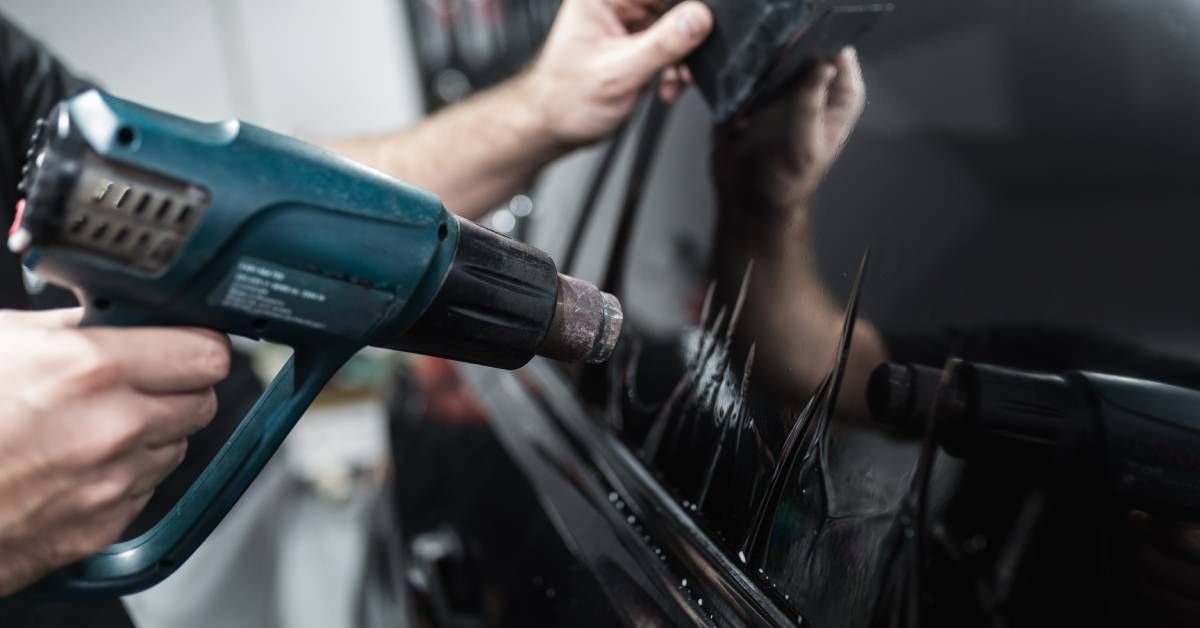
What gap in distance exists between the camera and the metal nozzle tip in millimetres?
611

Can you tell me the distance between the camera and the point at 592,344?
623 mm

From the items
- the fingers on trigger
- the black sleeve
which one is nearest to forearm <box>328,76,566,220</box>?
the fingers on trigger

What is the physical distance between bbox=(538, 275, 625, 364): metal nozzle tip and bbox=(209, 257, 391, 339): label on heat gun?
131 millimetres

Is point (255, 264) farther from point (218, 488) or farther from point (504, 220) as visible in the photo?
point (504, 220)

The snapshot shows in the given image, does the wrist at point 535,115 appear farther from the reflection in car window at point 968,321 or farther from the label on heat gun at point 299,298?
the label on heat gun at point 299,298

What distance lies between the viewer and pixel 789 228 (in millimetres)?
687

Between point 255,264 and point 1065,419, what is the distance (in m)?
0.48

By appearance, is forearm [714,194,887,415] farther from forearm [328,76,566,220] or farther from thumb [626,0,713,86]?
forearm [328,76,566,220]

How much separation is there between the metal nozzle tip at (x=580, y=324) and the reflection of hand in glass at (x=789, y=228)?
13 cm

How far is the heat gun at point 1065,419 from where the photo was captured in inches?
16.3

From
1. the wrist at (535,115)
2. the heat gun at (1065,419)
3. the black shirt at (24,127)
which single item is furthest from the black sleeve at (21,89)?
the heat gun at (1065,419)

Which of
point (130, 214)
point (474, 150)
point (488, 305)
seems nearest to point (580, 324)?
point (488, 305)

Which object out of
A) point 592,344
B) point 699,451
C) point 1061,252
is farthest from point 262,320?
point 1061,252

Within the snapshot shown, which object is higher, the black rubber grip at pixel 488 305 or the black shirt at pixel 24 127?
the black rubber grip at pixel 488 305
